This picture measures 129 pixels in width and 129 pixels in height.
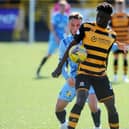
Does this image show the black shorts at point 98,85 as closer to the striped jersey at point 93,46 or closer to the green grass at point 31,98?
the striped jersey at point 93,46

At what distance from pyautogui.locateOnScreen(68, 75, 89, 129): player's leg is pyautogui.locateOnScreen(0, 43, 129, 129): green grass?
1915mm

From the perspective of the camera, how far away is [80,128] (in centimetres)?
1117

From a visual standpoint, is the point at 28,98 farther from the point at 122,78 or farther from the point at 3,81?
the point at 122,78

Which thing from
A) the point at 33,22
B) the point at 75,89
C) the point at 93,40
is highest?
the point at 93,40

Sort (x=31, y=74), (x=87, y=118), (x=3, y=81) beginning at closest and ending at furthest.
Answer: (x=87, y=118) → (x=3, y=81) → (x=31, y=74)

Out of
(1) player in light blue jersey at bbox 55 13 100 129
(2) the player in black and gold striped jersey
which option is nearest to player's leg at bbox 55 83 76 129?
(1) player in light blue jersey at bbox 55 13 100 129

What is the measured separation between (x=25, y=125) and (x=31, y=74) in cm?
788

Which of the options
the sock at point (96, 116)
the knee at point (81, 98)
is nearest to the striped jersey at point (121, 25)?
the sock at point (96, 116)

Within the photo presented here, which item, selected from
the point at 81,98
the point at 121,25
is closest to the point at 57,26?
the point at 121,25

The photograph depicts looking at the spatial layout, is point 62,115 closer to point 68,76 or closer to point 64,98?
point 64,98

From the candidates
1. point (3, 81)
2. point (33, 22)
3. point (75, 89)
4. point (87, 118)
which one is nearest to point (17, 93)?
point (3, 81)

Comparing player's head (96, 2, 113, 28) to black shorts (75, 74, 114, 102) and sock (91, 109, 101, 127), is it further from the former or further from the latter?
sock (91, 109, 101, 127)

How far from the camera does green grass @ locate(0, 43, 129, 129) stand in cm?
1168

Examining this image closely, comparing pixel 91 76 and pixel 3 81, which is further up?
pixel 91 76
